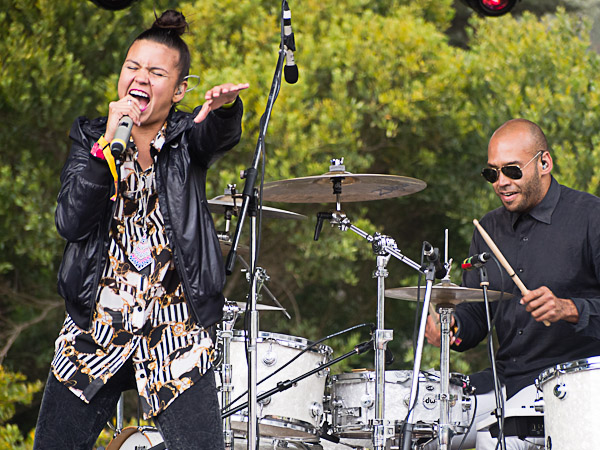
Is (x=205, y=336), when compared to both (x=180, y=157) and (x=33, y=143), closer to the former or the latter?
(x=180, y=157)

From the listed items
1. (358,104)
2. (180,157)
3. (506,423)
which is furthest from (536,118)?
(180,157)

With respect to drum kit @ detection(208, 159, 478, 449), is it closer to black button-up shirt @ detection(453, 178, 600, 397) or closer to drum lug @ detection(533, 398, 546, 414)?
black button-up shirt @ detection(453, 178, 600, 397)

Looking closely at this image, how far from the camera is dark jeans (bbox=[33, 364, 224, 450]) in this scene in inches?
80.7

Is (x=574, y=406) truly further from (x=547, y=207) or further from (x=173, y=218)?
(x=173, y=218)

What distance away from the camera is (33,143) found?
6906 mm

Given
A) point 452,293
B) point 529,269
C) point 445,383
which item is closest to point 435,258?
point 452,293

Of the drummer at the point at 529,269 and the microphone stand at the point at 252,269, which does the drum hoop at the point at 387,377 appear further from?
the microphone stand at the point at 252,269

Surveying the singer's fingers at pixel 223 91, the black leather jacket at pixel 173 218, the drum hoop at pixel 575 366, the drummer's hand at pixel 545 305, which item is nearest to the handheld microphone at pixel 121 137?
the black leather jacket at pixel 173 218

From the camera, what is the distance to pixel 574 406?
280cm

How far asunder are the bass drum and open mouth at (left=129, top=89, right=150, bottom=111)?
6.79 ft

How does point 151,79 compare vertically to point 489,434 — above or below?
above

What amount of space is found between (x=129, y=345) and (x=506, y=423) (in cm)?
186

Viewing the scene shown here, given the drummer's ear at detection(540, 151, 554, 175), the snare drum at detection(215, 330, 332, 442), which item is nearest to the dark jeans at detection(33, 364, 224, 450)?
the snare drum at detection(215, 330, 332, 442)

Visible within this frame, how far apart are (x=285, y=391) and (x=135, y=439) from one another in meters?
0.74
